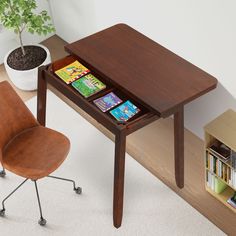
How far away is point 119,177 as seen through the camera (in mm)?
2752

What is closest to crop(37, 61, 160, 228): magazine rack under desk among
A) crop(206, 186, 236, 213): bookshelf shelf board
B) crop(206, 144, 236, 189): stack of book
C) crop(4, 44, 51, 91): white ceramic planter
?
crop(206, 144, 236, 189): stack of book

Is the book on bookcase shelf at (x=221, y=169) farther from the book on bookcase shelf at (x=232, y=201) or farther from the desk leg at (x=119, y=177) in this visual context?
the desk leg at (x=119, y=177)

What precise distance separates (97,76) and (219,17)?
787 mm

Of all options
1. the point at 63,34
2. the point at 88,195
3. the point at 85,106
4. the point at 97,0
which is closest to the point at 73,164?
the point at 88,195

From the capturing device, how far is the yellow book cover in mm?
2934

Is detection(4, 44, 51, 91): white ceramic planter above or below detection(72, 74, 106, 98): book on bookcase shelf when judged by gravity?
below

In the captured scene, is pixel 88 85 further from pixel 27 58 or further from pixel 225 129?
pixel 27 58

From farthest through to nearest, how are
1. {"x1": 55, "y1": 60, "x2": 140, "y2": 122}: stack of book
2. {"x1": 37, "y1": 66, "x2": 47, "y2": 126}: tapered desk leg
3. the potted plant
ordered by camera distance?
the potted plant
{"x1": 37, "y1": 66, "x2": 47, "y2": 126}: tapered desk leg
{"x1": 55, "y1": 60, "x2": 140, "y2": 122}: stack of book

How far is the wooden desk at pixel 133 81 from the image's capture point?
8.69 ft

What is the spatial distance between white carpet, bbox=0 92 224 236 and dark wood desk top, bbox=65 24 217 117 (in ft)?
2.51

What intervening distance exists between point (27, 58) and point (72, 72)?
112 cm

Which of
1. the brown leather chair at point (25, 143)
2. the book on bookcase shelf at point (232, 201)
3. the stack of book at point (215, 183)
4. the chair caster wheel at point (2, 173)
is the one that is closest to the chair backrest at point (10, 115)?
the brown leather chair at point (25, 143)

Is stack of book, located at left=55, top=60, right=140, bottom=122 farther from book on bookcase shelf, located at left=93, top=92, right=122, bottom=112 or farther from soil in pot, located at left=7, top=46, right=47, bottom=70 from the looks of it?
soil in pot, located at left=7, top=46, right=47, bottom=70

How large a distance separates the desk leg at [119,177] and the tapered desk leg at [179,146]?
1.40 ft
